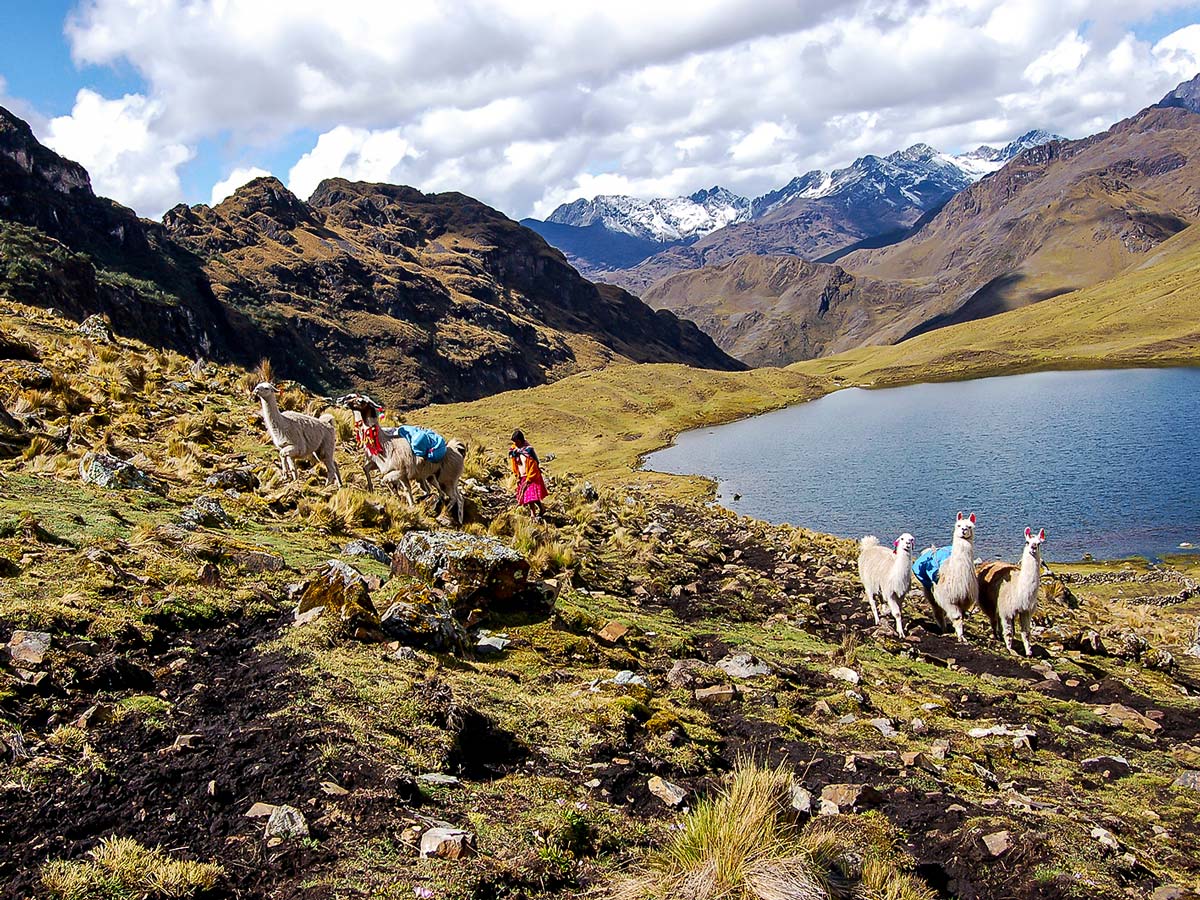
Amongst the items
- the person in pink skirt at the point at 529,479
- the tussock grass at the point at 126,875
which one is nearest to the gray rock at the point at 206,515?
the tussock grass at the point at 126,875

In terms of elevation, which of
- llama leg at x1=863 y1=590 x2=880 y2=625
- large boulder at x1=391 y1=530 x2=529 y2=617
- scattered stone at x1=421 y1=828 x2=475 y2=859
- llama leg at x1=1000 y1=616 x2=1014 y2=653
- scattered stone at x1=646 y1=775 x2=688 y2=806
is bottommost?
llama leg at x1=1000 y1=616 x2=1014 y2=653

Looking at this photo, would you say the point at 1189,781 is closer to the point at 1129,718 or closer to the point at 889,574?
the point at 1129,718

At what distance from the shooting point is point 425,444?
14859mm

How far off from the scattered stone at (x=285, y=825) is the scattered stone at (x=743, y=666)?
19.7ft

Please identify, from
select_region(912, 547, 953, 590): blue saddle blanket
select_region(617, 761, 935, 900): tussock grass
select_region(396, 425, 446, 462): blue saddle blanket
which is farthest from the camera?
select_region(912, 547, 953, 590): blue saddle blanket

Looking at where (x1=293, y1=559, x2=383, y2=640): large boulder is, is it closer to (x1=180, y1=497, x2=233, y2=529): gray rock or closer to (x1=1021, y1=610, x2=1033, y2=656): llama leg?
(x1=180, y1=497, x2=233, y2=529): gray rock

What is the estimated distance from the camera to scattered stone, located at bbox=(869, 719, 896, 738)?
807 cm

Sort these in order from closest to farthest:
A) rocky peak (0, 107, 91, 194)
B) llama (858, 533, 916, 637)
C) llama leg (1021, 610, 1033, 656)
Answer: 1. llama leg (1021, 610, 1033, 656)
2. llama (858, 533, 916, 637)
3. rocky peak (0, 107, 91, 194)

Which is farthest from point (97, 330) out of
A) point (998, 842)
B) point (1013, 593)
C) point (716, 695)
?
point (998, 842)

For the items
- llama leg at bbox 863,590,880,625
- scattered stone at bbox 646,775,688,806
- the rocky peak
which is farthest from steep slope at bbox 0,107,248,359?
scattered stone at bbox 646,775,688,806

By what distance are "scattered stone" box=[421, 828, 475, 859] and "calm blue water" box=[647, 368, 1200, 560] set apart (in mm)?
34858

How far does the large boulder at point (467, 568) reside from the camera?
30.9ft

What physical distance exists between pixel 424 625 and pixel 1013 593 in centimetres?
1142

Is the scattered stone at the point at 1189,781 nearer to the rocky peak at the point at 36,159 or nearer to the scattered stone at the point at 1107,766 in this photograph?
the scattered stone at the point at 1107,766
